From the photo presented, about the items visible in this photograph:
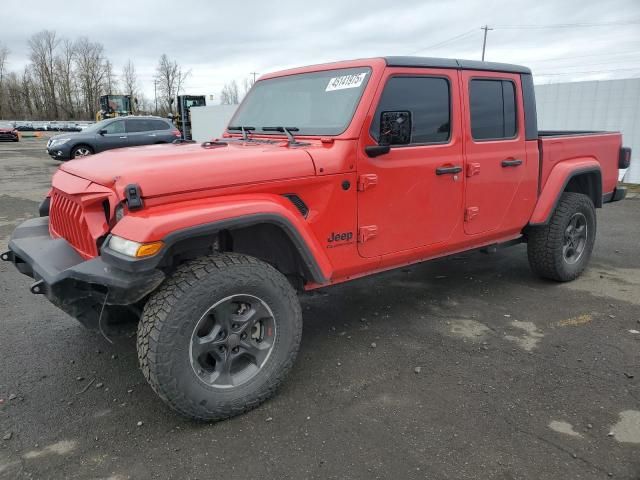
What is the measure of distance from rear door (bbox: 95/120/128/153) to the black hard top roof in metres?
15.2

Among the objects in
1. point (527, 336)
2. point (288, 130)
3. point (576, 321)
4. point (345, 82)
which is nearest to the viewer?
point (345, 82)

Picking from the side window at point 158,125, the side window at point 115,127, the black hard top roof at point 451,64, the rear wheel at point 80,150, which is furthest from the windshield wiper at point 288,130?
the side window at point 115,127

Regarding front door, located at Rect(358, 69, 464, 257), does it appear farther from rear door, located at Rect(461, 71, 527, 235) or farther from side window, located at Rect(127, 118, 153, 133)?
side window, located at Rect(127, 118, 153, 133)

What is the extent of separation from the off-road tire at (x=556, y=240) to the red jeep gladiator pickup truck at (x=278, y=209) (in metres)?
0.26

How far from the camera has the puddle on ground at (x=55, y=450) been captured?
8.28 ft

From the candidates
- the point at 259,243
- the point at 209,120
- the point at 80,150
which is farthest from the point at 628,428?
the point at 209,120

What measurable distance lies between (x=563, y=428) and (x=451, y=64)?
2.62 meters

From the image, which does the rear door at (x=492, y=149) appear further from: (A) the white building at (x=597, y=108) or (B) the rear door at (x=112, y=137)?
(B) the rear door at (x=112, y=137)

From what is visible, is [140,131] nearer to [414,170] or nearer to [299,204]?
[414,170]

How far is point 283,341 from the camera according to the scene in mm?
2961

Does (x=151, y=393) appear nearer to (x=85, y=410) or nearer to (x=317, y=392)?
(x=85, y=410)

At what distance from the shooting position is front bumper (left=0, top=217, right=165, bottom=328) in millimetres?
2443

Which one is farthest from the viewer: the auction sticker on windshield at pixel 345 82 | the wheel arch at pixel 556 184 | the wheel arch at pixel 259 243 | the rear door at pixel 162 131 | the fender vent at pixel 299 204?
the rear door at pixel 162 131

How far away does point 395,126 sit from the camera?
124 inches
